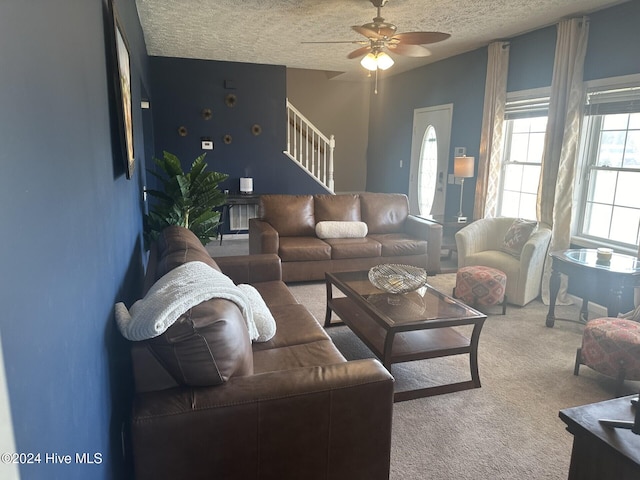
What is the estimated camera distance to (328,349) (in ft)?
7.08

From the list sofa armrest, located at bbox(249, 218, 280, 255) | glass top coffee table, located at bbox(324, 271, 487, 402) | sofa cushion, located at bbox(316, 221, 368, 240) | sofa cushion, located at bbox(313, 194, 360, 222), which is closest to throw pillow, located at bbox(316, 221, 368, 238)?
sofa cushion, located at bbox(316, 221, 368, 240)

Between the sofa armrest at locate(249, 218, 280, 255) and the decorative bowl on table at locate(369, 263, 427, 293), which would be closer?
the decorative bowl on table at locate(369, 263, 427, 293)

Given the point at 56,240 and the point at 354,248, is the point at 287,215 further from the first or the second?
the point at 56,240

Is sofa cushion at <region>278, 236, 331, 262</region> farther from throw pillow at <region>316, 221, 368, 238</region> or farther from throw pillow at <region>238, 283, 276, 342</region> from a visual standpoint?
throw pillow at <region>238, 283, 276, 342</region>

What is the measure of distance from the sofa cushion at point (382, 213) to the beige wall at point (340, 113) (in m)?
3.78

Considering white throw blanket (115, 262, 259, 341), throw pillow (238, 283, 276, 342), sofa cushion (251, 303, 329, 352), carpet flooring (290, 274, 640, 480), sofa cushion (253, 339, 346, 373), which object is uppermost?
white throw blanket (115, 262, 259, 341)

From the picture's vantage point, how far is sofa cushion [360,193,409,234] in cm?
514

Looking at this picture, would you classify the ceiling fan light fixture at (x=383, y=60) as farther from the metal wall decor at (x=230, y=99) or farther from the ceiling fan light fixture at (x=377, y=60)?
the metal wall decor at (x=230, y=99)

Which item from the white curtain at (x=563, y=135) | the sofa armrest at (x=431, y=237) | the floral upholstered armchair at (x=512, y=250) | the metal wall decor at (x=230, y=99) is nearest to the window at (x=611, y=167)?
the white curtain at (x=563, y=135)

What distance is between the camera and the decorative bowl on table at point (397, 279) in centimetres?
292

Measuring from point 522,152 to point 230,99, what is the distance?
13.8ft

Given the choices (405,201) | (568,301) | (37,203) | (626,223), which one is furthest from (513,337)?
(37,203)

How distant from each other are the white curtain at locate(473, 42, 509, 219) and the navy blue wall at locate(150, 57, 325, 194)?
9.42 feet

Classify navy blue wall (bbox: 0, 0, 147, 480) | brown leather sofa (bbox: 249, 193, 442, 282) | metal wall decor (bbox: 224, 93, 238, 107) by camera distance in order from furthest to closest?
1. metal wall decor (bbox: 224, 93, 238, 107)
2. brown leather sofa (bbox: 249, 193, 442, 282)
3. navy blue wall (bbox: 0, 0, 147, 480)
